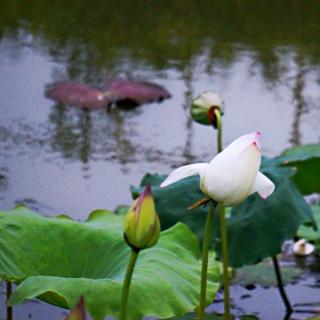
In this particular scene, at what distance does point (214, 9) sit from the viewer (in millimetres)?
3609

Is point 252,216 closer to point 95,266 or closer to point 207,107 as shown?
point 207,107

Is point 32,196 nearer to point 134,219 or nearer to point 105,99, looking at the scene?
point 105,99

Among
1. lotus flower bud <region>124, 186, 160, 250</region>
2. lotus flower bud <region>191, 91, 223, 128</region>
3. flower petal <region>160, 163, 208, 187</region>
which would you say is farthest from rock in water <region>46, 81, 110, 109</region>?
lotus flower bud <region>124, 186, 160, 250</region>

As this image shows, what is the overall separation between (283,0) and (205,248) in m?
2.97

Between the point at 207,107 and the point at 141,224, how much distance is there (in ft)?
2.80

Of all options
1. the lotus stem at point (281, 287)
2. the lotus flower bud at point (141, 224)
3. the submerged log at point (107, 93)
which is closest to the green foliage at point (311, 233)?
the lotus stem at point (281, 287)

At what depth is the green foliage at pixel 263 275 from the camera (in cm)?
178

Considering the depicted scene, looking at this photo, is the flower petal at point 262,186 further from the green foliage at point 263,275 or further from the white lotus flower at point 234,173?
the green foliage at point 263,275

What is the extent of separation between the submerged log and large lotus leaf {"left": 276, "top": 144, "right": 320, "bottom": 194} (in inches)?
34.7

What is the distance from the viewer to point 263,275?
5.93 feet

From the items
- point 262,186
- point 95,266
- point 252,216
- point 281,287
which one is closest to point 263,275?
point 281,287

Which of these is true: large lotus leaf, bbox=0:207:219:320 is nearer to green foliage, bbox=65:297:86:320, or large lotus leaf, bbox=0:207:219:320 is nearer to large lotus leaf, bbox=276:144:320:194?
green foliage, bbox=65:297:86:320

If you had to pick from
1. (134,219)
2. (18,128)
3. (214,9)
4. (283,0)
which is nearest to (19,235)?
(134,219)

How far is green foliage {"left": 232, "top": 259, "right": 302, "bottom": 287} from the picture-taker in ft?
5.82
